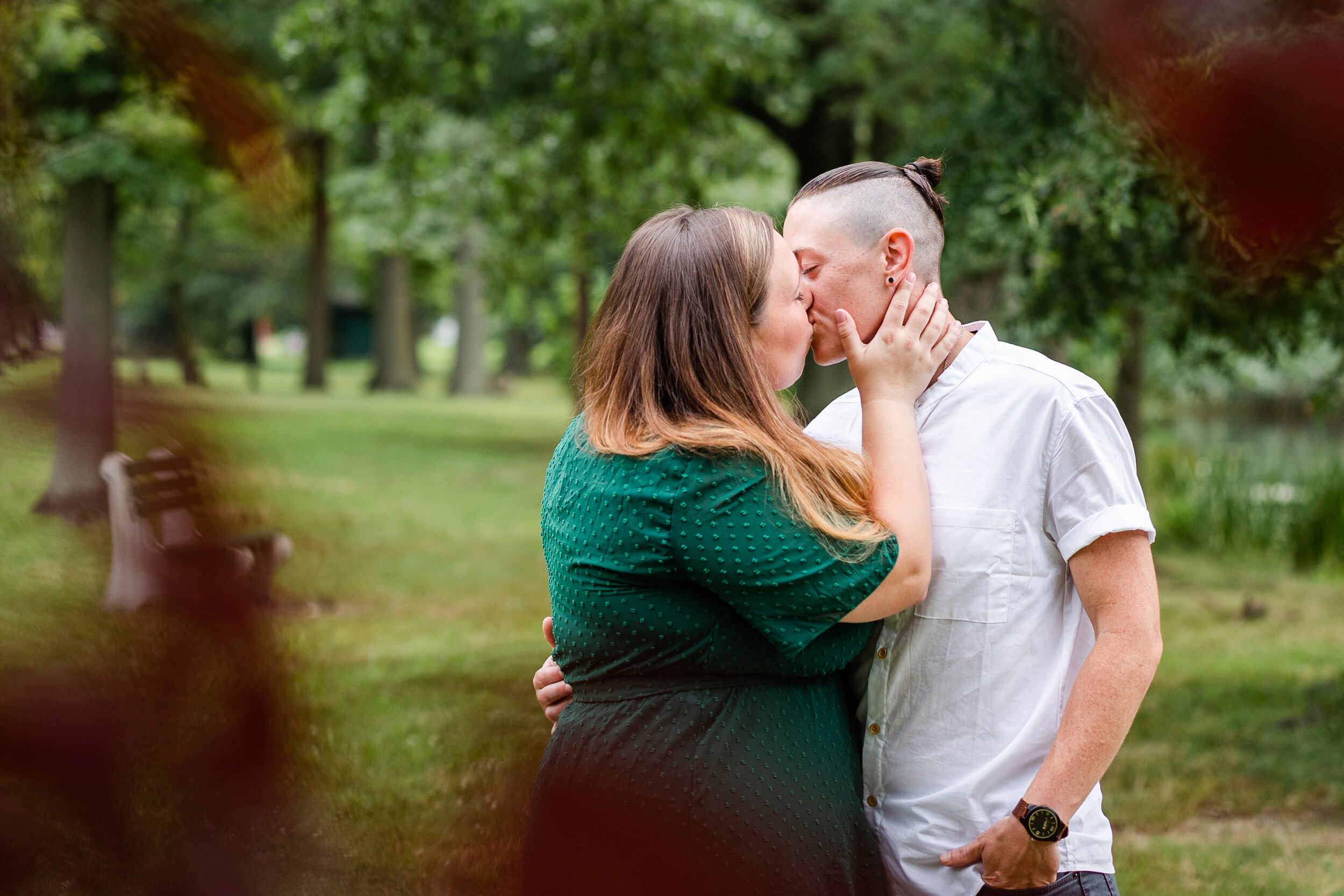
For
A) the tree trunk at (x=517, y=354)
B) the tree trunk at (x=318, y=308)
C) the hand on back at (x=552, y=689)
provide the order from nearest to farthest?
the hand on back at (x=552, y=689) → the tree trunk at (x=318, y=308) → the tree trunk at (x=517, y=354)

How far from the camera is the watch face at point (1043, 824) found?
186 cm

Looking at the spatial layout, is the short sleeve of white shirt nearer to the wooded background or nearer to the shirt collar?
the shirt collar

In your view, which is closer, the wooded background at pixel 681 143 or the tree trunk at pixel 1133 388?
the wooded background at pixel 681 143

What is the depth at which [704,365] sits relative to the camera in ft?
6.07

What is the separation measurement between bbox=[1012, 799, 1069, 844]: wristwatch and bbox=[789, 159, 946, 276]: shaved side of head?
0.94 m

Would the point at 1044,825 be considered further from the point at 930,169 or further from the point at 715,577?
the point at 930,169

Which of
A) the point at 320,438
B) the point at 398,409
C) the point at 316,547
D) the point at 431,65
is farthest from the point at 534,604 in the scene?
the point at 398,409

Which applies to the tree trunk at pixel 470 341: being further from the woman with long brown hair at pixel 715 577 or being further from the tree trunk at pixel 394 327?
the woman with long brown hair at pixel 715 577

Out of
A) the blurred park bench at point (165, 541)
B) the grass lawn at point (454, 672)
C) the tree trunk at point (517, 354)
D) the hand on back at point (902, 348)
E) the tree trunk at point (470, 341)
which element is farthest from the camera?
the tree trunk at point (517, 354)

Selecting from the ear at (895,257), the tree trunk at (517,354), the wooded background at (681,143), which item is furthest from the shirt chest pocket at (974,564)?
the tree trunk at (517,354)

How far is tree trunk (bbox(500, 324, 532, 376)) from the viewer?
172 ft

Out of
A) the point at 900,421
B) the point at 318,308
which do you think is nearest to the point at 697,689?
the point at 900,421

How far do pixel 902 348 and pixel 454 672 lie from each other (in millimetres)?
5736

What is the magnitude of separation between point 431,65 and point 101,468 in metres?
8.99
